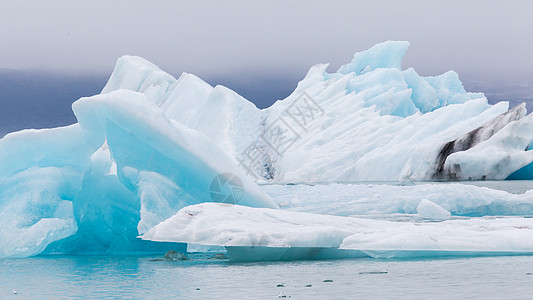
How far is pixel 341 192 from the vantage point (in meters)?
17.0

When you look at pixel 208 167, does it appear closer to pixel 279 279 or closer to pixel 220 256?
pixel 220 256

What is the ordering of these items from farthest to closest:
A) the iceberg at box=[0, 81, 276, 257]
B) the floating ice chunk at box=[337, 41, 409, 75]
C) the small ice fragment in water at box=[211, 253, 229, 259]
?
1. the floating ice chunk at box=[337, 41, 409, 75]
2. the iceberg at box=[0, 81, 276, 257]
3. the small ice fragment in water at box=[211, 253, 229, 259]

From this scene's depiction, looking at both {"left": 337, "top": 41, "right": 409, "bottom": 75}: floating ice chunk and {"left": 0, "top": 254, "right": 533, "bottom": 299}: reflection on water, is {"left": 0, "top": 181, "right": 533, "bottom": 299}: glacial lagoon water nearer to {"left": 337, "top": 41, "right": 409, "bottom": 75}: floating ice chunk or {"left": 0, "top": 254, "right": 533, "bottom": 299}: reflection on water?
{"left": 0, "top": 254, "right": 533, "bottom": 299}: reflection on water

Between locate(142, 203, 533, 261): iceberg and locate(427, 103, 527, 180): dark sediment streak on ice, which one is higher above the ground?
locate(427, 103, 527, 180): dark sediment streak on ice

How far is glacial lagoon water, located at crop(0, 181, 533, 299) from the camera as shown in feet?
19.1

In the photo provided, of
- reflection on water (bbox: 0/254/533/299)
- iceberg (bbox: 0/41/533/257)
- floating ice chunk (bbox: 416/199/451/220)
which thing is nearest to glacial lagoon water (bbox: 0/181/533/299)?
reflection on water (bbox: 0/254/533/299)

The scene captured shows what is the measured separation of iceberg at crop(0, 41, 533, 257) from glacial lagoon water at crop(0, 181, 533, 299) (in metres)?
0.47

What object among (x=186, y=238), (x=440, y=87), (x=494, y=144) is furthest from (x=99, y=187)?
(x=440, y=87)

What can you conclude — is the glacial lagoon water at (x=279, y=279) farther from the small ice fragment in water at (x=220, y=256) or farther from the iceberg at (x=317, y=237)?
the small ice fragment in water at (x=220, y=256)

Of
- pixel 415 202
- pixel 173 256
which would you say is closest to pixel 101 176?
pixel 173 256

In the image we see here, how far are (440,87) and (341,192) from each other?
92.7ft

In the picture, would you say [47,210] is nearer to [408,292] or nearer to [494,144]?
[408,292]

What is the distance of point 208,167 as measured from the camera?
35.6 ft

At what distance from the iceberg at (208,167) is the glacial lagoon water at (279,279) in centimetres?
47
